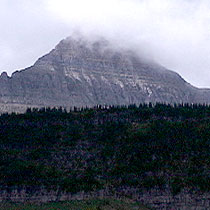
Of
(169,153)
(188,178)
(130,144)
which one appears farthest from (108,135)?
(188,178)

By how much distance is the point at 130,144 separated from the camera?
4395 inches

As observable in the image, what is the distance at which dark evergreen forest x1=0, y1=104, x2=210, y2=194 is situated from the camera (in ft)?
315

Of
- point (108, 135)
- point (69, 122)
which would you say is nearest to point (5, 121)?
point (69, 122)

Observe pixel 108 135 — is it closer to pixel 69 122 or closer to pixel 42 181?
pixel 69 122

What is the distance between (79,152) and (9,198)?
2381cm

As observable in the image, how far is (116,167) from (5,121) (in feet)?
115

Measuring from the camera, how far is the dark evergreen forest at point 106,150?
95.9m

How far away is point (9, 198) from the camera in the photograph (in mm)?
88188

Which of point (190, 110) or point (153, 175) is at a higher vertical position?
point (190, 110)

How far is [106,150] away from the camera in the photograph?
109812 mm

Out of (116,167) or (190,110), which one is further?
(190,110)

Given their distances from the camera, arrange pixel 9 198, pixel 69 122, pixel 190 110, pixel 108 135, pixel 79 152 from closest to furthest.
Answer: pixel 9 198 → pixel 79 152 → pixel 108 135 → pixel 69 122 → pixel 190 110

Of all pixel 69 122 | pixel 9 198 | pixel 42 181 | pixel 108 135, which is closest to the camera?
pixel 9 198

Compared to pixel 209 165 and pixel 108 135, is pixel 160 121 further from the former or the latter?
pixel 209 165
